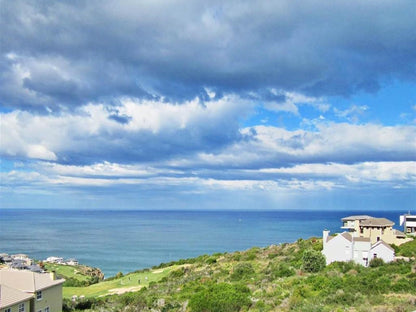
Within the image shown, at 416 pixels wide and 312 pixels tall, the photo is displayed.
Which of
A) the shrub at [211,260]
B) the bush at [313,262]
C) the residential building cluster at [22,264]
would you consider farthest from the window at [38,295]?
the shrub at [211,260]

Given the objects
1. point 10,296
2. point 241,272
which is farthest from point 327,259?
point 10,296

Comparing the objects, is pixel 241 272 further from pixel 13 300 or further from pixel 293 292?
pixel 13 300

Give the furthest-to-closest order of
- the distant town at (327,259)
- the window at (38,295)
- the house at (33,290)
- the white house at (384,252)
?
the white house at (384,252)
the window at (38,295)
the distant town at (327,259)
the house at (33,290)

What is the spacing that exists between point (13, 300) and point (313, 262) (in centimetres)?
2494

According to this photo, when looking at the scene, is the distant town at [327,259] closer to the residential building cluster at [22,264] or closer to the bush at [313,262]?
the residential building cluster at [22,264]

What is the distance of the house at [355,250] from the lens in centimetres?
3711

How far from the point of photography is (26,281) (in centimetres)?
2642

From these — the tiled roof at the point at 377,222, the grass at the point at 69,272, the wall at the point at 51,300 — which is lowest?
the grass at the point at 69,272

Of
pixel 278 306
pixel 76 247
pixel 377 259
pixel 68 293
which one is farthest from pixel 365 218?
pixel 76 247

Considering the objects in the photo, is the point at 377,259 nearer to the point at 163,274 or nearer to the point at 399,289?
the point at 399,289

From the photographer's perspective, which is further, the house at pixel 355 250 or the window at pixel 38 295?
the house at pixel 355 250

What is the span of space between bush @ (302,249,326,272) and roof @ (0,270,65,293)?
2155 centimetres

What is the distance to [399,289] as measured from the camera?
25.2m

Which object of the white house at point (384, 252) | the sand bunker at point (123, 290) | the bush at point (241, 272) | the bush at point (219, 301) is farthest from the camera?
the sand bunker at point (123, 290)
